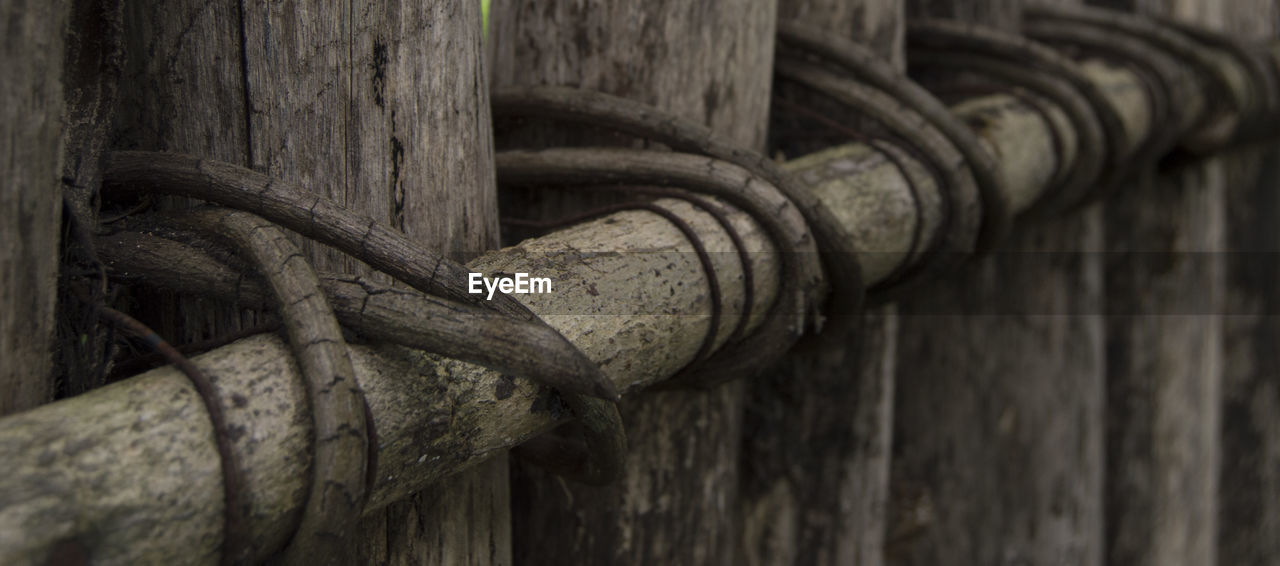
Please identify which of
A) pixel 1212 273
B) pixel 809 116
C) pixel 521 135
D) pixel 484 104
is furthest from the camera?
pixel 1212 273

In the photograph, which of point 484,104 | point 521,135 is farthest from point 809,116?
point 484,104

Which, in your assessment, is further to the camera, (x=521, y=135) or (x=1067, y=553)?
(x=1067, y=553)

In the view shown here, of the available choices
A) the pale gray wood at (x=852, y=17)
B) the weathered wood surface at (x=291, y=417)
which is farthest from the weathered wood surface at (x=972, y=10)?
the weathered wood surface at (x=291, y=417)

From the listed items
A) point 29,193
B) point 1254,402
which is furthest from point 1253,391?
point 29,193

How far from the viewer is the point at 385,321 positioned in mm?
686

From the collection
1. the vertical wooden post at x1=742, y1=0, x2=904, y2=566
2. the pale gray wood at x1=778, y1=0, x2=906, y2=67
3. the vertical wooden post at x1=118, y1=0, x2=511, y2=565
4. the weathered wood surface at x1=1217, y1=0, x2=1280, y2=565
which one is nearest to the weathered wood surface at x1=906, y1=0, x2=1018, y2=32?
the pale gray wood at x1=778, y1=0, x2=906, y2=67

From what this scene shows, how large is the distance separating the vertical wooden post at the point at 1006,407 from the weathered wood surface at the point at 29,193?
4.44ft

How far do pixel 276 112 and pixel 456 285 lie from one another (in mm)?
175

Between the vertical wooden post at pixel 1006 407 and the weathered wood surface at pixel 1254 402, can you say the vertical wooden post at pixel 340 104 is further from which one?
the weathered wood surface at pixel 1254 402

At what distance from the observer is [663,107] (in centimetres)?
109

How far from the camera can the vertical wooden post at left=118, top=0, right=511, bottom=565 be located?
2.47ft

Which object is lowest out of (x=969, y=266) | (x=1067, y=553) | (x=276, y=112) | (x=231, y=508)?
(x=1067, y=553)

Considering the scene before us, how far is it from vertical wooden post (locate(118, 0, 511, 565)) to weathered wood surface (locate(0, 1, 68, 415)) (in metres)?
0.13

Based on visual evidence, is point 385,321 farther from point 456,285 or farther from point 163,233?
point 163,233
